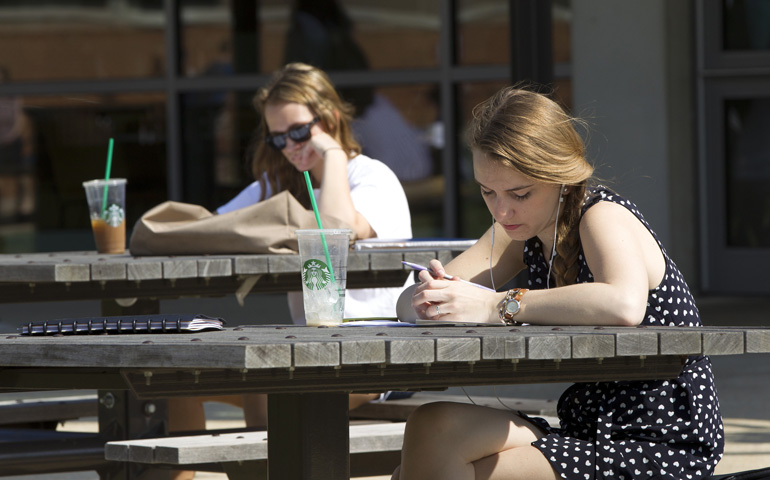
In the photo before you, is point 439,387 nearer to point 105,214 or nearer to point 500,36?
point 105,214

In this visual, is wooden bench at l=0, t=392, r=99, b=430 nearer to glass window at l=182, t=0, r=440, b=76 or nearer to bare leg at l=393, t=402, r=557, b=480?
bare leg at l=393, t=402, r=557, b=480

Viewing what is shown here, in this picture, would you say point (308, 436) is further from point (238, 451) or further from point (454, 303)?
point (238, 451)

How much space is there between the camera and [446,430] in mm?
2117

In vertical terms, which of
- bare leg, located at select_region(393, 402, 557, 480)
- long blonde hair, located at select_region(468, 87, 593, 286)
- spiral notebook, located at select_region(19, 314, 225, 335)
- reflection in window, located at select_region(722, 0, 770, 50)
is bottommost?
bare leg, located at select_region(393, 402, 557, 480)

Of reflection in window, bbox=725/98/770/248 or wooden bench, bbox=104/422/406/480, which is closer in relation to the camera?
wooden bench, bbox=104/422/406/480

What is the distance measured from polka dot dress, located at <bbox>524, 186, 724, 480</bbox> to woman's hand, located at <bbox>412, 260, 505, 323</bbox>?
0.76ft

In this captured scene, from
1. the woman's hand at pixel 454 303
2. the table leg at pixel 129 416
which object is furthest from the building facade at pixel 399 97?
the woman's hand at pixel 454 303

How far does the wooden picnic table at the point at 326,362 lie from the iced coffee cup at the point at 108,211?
62.5 inches

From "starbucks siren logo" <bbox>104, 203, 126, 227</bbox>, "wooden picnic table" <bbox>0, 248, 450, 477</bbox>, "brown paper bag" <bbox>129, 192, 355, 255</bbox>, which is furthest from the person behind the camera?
"starbucks siren logo" <bbox>104, 203, 126, 227</bbox>

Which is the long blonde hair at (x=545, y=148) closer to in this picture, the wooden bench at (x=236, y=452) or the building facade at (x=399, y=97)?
the wooden bench at (x=236, y=452)

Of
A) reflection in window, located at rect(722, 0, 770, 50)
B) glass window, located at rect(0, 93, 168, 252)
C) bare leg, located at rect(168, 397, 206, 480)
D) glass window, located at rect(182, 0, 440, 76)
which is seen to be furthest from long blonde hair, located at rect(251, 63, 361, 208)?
glass window, located at rect(0, 93, 168, 252)

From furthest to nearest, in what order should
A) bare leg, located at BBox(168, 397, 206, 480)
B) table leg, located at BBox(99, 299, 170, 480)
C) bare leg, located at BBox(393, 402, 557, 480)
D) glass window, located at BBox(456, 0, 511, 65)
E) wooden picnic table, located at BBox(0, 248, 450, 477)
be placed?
1. glass window, located at BBox(456, 0, 511, 65)
2. bare leg, located at BBox(168, 397, 206, 480)
3. table leg, located at BBox(99, 299, 170, 480)
4. wooden picnic table, located at BBox(0, 248, 450, 477)
5. bare leg, located at BBox(393, 402, 557, 480)

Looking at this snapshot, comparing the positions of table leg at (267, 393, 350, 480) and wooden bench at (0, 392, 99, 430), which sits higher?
table leg at (267, 393, 350, 480)

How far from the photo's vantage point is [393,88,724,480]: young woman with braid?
212 centimetres
